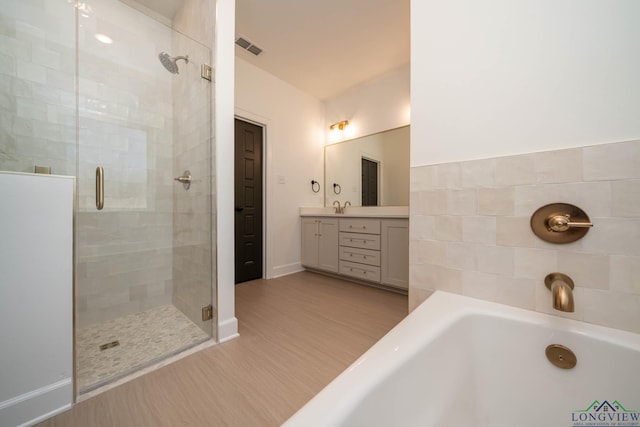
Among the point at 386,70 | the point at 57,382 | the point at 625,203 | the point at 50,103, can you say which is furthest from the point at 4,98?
the point at 386,70

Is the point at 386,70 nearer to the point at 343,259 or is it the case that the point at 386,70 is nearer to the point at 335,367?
the point at 343,259

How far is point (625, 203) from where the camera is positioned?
0.72 meters

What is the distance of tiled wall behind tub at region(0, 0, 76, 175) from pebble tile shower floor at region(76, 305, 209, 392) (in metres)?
1.15

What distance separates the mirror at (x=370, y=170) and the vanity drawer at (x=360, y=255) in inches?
26.5

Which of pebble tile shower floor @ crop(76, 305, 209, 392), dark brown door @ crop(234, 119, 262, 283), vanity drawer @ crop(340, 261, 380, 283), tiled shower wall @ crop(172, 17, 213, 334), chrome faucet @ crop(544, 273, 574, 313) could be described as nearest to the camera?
chrome faucet @ crop(544, 273, 574, 313)

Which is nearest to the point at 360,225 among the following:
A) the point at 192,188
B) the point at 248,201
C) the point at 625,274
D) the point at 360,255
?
Result: the point at 360,255

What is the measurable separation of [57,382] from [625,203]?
7.18 feet

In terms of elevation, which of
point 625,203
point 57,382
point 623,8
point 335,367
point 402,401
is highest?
point 623,8

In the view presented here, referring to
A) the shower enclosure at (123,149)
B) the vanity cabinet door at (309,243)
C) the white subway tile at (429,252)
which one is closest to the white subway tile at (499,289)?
the white subway tile at (429,252)

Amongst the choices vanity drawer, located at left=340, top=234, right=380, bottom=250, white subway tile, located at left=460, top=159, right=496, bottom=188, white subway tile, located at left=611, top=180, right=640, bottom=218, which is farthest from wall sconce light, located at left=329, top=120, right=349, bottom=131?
white subway tile, located at left=611, top=180, right=640, bottom=218

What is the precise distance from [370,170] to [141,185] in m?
2.46

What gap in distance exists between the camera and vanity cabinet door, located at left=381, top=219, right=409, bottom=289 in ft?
7.33

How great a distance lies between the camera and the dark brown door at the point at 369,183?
9.56ft

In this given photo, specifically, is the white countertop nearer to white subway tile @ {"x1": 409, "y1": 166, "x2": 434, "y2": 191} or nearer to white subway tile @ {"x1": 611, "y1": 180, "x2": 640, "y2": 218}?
white subway tile @ {"x1": 409, "y1": 166, "x2": 434, "y2": 191}
